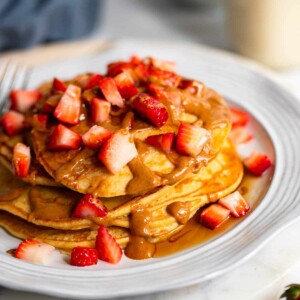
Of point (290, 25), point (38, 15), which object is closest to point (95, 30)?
point (38, 15)

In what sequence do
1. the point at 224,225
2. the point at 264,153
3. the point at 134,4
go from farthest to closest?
the point at 134,4 < the point at 264,153 < the point at 224,225

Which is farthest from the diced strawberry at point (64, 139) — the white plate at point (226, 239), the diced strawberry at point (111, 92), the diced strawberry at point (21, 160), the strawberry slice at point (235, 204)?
the strawberry slice at point (235, 204)

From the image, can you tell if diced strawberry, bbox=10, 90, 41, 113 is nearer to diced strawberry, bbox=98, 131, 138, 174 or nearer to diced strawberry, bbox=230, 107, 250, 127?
diced strawberry, bbox=98, 131, 138, 174

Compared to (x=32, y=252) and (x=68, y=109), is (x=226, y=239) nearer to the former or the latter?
(x=32, y=252)

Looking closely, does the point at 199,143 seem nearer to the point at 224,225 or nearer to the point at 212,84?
the point at 224,225

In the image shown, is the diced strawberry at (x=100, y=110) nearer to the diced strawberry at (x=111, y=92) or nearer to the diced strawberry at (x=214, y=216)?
the diced strawberry at (x=111, y=92)

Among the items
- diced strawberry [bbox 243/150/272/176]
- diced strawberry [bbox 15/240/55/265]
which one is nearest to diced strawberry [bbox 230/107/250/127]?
diced strawberry [bbox 243/150/272/176]
